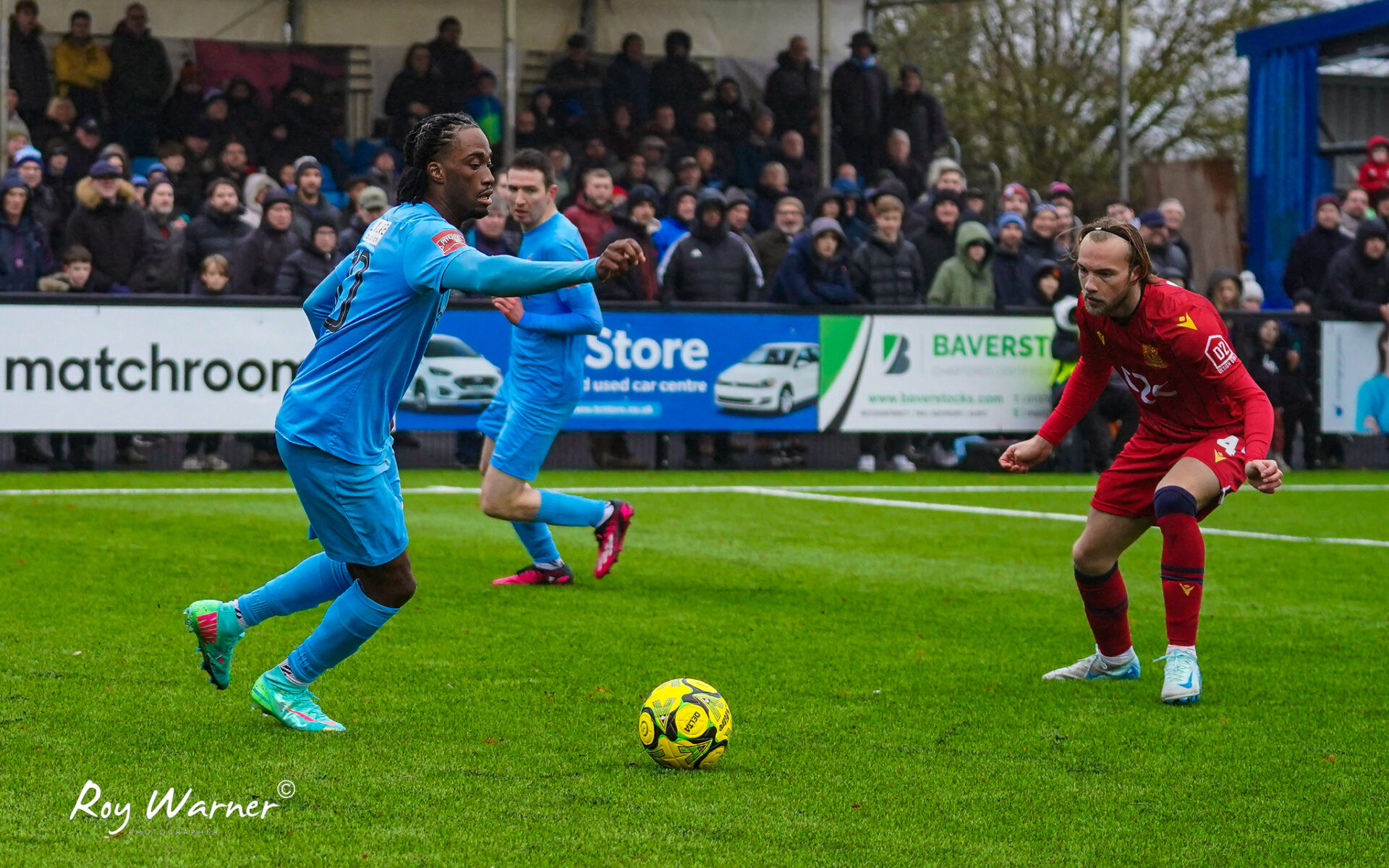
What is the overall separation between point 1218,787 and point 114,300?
11.3 metres

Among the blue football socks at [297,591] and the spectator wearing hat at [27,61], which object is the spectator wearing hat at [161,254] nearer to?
the spectator wearing hat at [27,61]

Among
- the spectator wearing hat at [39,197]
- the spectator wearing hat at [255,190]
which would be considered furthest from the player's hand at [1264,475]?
the spectator wearing hat at [255,190]

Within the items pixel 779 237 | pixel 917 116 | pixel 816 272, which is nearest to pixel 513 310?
pixel 816 272

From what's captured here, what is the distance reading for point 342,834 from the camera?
445cm

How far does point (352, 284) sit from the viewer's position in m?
5.52

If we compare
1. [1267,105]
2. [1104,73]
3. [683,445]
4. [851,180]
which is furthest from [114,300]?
[1104,73]

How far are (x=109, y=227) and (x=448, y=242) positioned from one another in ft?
35.1

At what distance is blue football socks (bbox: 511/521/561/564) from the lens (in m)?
9.32

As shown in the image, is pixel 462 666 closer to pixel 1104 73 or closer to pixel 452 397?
pixel 452 397

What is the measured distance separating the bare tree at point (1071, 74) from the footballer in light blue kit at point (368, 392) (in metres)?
31.9

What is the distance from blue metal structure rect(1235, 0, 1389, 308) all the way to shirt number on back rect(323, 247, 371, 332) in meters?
21.8

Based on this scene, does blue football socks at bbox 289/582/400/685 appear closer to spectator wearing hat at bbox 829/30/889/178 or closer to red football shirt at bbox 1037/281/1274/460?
red football shirt at bbox 1037/281/1274/460

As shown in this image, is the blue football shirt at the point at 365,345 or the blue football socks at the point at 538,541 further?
the blue football socks at the point at 538,541

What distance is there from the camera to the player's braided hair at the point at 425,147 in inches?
218
